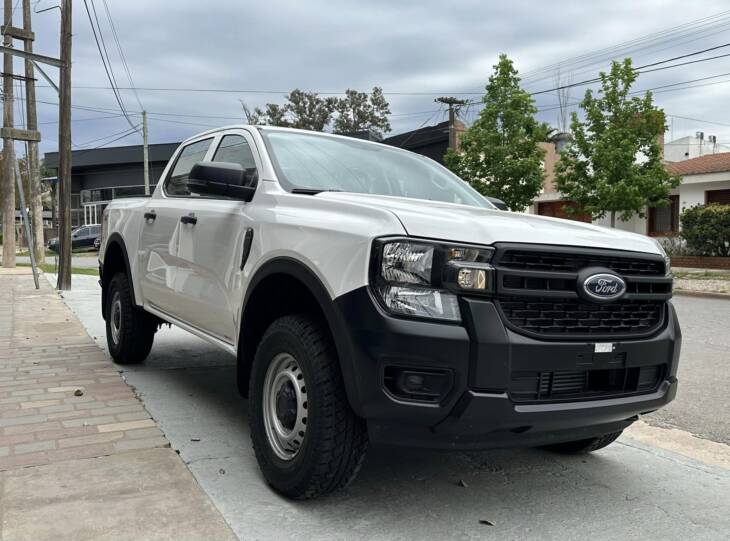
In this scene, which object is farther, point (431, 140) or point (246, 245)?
point (431, 140)

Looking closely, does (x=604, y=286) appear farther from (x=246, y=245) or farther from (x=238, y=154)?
(x=238, y=154)

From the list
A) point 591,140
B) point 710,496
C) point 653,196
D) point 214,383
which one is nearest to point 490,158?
point 591,140

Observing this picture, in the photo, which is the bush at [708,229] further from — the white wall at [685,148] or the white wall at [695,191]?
the white wall at [685,148]

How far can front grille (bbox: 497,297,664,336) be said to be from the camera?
2.69m

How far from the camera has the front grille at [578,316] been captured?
106 inches

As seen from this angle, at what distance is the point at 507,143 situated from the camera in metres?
24.2

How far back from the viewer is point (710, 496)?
3367mm

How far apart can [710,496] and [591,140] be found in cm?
2099

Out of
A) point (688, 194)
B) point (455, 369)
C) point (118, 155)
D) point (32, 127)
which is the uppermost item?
point (118, 155)

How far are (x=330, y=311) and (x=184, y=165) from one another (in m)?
3.11

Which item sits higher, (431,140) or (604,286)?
(431,140)

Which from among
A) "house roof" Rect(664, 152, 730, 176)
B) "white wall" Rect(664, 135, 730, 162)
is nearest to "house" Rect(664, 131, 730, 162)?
"white wall" Rect(664, 135, 730, 162)

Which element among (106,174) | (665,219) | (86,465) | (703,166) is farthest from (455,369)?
(106,174)

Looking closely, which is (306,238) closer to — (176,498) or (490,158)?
(176,498)
